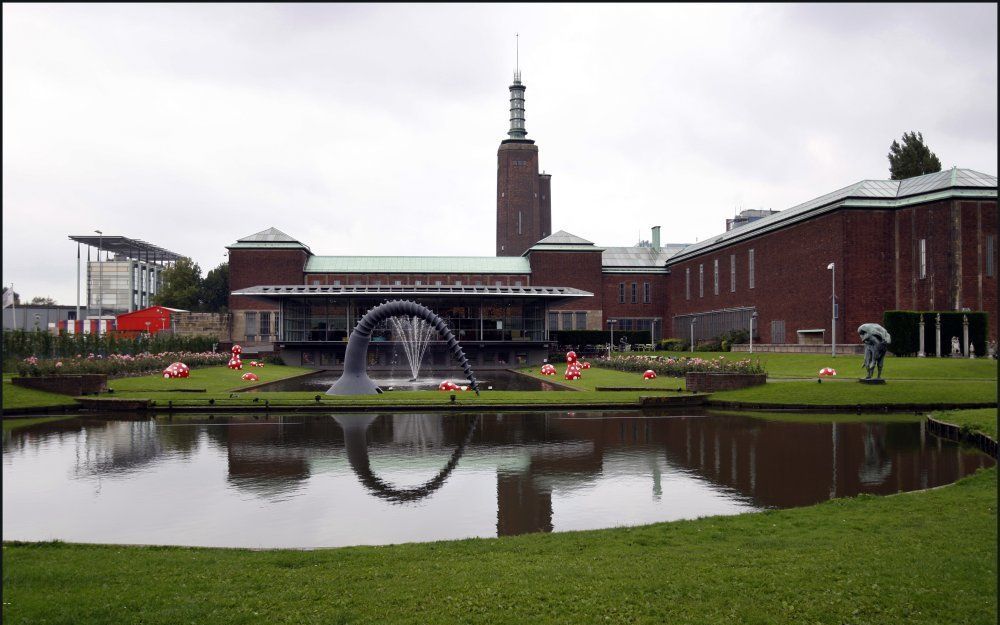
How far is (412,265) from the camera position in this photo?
80.2 metres

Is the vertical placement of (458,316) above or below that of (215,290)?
below

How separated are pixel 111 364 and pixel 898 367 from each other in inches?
1611

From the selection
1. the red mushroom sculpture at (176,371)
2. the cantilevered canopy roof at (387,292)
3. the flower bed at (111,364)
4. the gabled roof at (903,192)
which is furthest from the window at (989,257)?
the flower bed at (111,364)

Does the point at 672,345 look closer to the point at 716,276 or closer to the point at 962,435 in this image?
the point at 716,276

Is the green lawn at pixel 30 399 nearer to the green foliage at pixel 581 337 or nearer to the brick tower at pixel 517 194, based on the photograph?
the green foliage at pixel 581 337

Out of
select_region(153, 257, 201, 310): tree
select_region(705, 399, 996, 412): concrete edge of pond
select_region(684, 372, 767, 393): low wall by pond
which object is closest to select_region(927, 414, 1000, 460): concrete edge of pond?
select_region(705, 399, 996, 412): concrete edge of pond

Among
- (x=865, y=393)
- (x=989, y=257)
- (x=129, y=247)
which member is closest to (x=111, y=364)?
(x=865, y=393)

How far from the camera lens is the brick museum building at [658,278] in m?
49.0

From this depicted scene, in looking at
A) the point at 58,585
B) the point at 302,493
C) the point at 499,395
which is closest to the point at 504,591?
the point at 58,585

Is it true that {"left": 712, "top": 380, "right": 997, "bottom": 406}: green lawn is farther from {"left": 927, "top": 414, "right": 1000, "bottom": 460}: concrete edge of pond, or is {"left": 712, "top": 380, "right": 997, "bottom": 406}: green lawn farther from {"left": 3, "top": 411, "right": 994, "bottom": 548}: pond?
{"left": 927, "top": 414, "right": 1000, "bottom": 460}: concrete edge of pond

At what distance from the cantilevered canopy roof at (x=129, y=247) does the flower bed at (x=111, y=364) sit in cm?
5390

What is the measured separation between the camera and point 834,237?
5197 centimetres

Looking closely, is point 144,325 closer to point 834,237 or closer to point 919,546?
point 834,237

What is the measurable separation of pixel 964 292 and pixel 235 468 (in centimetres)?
4866
